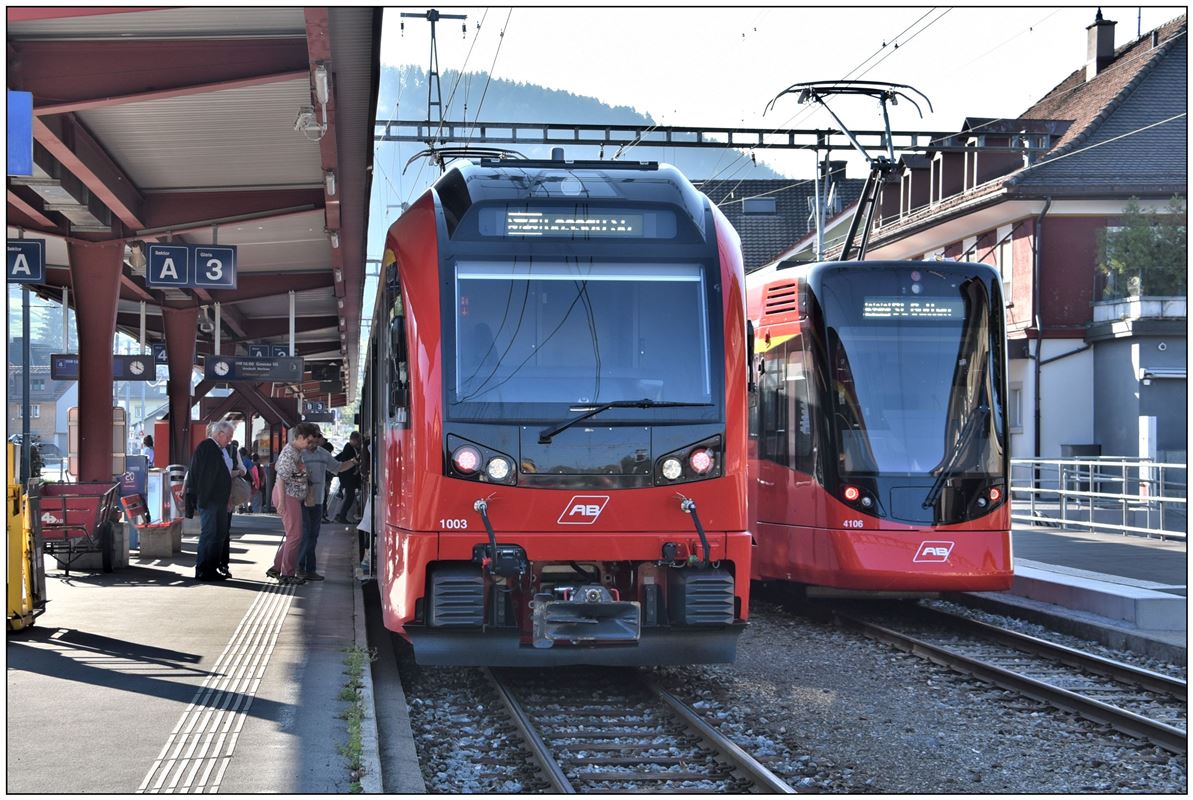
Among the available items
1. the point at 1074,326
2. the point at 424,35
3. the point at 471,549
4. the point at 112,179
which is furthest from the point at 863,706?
the point at 1074,326

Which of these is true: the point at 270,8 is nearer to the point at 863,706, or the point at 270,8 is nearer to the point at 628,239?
the point at 628,239

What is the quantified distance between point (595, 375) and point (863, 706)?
8.96 ft

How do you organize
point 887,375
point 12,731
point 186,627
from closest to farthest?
point 12,731 < point 186,627 < point 887,375

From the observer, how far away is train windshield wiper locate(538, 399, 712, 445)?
870 centimetres

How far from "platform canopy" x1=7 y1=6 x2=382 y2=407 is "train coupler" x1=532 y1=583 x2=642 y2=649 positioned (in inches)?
169

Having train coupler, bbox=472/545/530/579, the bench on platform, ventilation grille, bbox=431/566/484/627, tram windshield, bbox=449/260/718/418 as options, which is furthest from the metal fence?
ventilation grille, bbox=431/566/484/627

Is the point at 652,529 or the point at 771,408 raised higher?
the point at 771,408

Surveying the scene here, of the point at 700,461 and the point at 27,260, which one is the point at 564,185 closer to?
the point at 700,461

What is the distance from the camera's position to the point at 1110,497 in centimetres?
1995

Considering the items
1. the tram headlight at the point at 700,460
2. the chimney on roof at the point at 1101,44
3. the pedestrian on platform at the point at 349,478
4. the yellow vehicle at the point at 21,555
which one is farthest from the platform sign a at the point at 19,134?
the chimney on roof at the point at 1101,44

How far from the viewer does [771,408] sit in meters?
13.6

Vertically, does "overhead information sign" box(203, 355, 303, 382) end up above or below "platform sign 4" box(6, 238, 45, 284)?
below

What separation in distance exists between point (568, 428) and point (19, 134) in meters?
3.50

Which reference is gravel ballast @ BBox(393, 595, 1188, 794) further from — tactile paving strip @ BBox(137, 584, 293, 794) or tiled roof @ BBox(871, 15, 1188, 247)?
tiled roof @ BBox(871, 15, 1188, 247)
